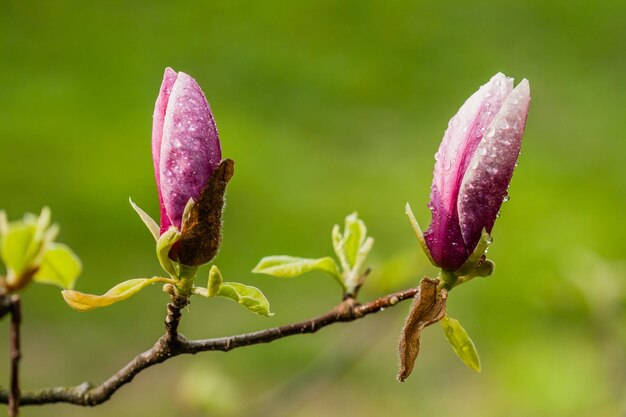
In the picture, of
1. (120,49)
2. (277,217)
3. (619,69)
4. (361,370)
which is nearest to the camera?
(361,370)

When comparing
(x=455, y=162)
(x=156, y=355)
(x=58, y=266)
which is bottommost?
(x=156, y=355)

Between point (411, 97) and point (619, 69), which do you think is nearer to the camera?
point (411, 97)

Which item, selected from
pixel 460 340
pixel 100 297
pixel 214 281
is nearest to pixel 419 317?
pixel 460 340

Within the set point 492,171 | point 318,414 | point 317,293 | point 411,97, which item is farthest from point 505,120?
point 411,97

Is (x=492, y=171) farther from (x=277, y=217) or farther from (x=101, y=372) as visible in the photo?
(x=277, y=217)

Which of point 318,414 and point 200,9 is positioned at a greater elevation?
point 200,9

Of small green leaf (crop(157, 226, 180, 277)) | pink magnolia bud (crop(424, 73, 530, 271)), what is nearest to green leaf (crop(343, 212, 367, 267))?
pink magnolia bud (crop(424, 73, 530, 271))

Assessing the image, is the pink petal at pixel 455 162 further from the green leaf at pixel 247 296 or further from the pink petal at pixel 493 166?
the green leaf at pixel 247 296

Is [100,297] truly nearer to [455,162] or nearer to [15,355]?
[15,355]
